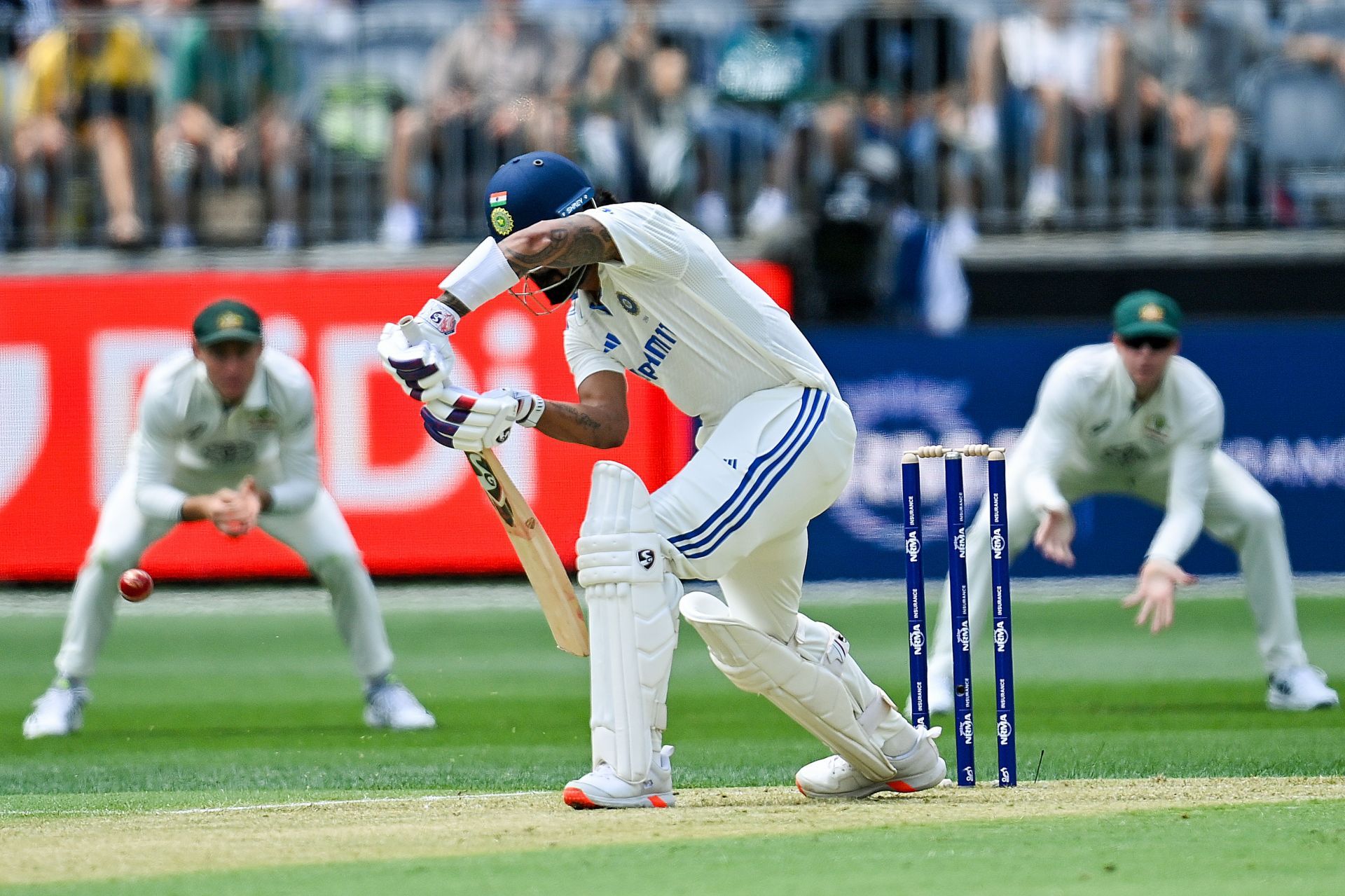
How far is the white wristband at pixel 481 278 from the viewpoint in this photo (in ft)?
16.4

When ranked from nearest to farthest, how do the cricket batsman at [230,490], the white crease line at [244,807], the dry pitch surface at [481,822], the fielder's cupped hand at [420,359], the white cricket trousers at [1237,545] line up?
1. the dry pitch surface at [481,822]
2. the fielder's cupped hand at [420,359]
3. the white crease line at [244,807]
4. the cricket batsman at [230,490]
5. the white cricket trousers at [1237,545]

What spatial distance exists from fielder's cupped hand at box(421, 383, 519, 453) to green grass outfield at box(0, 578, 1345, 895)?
1.08 meters

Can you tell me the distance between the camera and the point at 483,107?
14430mm

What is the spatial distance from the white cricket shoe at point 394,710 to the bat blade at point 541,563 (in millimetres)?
2950

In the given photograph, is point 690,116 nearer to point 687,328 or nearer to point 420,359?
point 687,328

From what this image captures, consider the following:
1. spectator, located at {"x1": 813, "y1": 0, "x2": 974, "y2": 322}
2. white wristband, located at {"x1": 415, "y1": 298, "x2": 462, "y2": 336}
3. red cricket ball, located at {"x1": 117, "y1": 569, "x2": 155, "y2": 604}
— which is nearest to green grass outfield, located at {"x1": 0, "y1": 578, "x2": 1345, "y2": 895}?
red cricket ball, located at {"x1": 117, "y1": 569, "x2": 155, "y2": 604}

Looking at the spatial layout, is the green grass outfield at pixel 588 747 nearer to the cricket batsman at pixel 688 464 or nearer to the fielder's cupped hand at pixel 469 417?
the cricket batsman at pixel 688 464

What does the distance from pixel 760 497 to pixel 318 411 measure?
336 inches

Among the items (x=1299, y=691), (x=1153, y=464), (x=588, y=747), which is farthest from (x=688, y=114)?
(x=588, y=747)

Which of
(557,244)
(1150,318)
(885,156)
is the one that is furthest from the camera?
(885,156)

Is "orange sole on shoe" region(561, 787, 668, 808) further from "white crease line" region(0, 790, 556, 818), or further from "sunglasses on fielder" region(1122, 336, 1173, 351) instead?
"sunglasses on fielder" region(1122, 336, 1173, 351)

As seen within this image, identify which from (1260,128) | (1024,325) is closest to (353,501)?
(1024,325)

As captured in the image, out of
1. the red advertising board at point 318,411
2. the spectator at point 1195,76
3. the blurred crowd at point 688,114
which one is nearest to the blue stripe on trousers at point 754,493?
the red advertising board at point 318,411

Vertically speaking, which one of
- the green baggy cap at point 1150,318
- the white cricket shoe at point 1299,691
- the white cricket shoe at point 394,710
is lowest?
the white cricket shoe at point 1299,691
